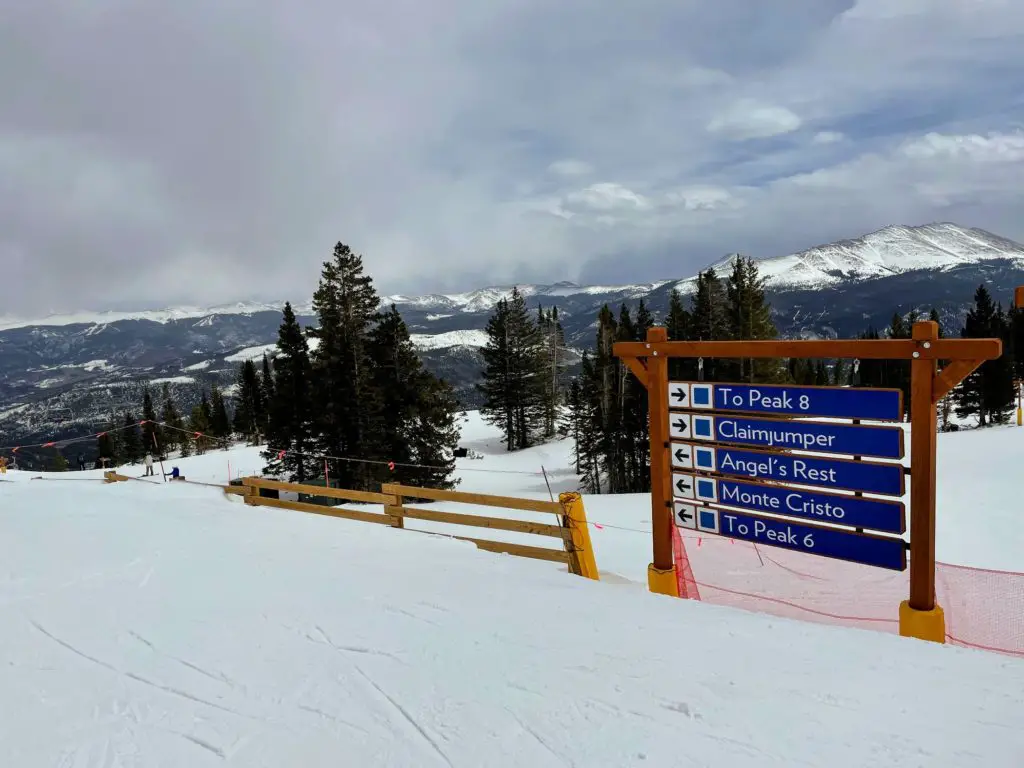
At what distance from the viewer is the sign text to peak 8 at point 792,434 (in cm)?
530

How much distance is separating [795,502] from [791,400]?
106cm

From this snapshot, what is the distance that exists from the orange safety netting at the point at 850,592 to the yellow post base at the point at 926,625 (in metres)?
1.05

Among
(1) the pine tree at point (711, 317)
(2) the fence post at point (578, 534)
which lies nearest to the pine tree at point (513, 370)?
(1) the pine tree at point (711, 317)

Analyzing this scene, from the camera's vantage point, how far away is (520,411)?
5222cm

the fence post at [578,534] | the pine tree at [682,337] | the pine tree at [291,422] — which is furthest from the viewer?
the pine tree at [682,337]

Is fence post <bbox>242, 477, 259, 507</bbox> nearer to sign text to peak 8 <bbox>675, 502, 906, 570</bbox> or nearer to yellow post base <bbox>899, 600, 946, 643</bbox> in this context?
sign text to peak 8 <bbox>675, 502, 906, 570</bbox>

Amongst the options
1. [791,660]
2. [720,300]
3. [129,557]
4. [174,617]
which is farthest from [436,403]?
[791,660]

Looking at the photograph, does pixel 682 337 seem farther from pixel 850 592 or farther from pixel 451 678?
pixel 451 678

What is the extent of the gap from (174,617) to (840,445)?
7.03 m

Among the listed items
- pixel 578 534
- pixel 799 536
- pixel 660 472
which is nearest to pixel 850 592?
pixel 799 536

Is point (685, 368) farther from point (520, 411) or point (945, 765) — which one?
point (945, 765)

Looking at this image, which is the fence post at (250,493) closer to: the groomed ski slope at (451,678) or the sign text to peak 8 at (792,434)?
the groomed ski slope at (451,678)

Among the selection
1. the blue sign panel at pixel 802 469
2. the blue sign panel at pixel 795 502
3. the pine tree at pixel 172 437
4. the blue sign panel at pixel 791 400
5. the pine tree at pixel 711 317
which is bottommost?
the pine tree at pixel 172 437

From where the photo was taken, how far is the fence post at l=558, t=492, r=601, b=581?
751cm
